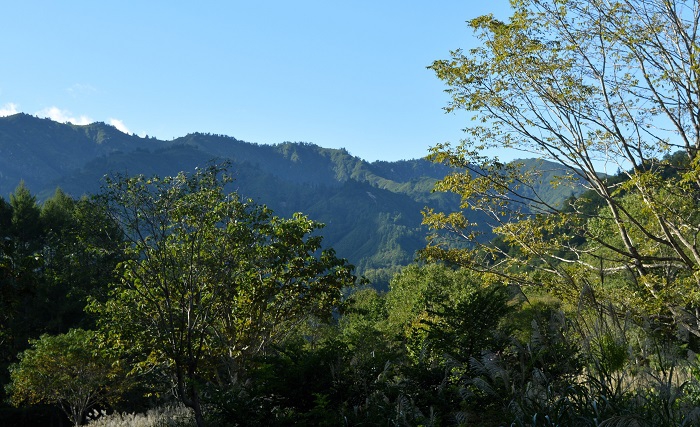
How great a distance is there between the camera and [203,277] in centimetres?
1162

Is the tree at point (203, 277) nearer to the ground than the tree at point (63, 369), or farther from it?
farther from it

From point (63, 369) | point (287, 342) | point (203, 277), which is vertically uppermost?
point (203, 277)

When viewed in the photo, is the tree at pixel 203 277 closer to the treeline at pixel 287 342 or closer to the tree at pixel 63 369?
the treeline at pixel 287 342

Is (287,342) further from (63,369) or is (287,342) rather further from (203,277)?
(63,369)

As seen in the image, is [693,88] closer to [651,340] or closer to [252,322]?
[651,340]

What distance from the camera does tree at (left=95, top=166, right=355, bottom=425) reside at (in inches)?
400

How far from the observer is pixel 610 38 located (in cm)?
1059

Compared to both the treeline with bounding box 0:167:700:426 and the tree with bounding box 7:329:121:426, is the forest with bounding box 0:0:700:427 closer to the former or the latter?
the treeline with bounding box 0:167:700:426

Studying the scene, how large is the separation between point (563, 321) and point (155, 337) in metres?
8.30

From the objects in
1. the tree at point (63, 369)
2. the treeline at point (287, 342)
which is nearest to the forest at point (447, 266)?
the treeline at point (287, 342)

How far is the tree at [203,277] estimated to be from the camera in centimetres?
1017

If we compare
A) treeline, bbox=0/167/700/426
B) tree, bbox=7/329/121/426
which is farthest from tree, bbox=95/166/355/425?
tree, bbox=7/329/121/426

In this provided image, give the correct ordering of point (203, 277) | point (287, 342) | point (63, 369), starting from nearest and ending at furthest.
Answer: point (203, 277)
point (287, 342)
point (63, 369)

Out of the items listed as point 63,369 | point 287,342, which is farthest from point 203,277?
point 63,369
